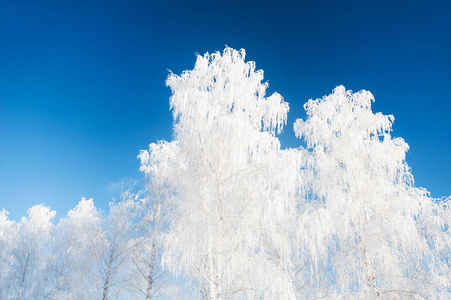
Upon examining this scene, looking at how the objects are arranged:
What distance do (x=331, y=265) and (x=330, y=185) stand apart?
2.50m

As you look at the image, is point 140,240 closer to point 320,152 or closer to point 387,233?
point 320,152

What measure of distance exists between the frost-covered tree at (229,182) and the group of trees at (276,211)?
33 mm

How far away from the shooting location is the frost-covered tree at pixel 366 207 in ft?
25.6

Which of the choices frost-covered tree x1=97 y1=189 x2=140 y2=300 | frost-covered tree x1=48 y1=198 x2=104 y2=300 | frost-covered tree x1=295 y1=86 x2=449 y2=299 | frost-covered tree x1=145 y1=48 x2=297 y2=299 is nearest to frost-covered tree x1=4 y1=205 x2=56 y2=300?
frost-covered tree x1=48 y1=198 x2=104 y2=300

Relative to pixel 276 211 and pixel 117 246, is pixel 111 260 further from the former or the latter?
pixel 276 211

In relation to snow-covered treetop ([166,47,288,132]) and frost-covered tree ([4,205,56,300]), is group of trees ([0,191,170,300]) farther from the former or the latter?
snow-covered treetop ([166,47,288,132])

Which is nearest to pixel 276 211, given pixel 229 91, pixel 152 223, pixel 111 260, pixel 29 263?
pixel 229 91

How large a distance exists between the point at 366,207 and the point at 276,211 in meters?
3.30

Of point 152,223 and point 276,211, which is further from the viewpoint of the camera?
point 152,223

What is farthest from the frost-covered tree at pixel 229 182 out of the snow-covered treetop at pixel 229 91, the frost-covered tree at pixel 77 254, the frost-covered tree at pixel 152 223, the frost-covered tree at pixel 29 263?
the frost-covered tree at pixel 29 263

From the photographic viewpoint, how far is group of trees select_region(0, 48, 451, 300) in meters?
6.95

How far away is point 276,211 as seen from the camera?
23.1ft

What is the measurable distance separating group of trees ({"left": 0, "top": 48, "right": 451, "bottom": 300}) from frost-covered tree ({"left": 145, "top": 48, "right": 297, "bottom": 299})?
3cm

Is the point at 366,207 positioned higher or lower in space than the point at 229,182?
lower
